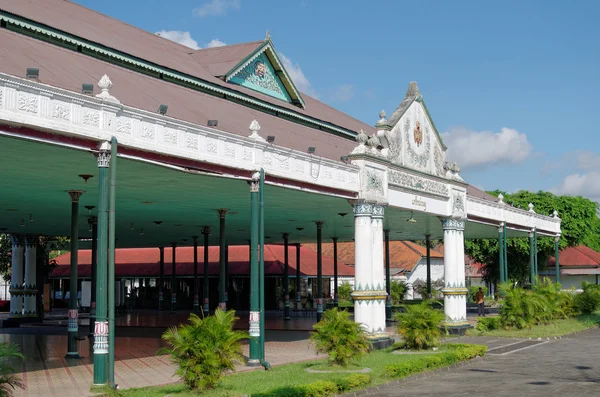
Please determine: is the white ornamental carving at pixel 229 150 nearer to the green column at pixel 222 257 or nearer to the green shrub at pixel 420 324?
the green shrub at pixel 420 324

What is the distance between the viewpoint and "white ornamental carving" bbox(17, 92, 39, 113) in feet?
40.9

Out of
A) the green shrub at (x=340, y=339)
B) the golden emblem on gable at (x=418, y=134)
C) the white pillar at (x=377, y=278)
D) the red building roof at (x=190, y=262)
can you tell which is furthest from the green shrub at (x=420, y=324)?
the red building roof at (x=190, y=262)

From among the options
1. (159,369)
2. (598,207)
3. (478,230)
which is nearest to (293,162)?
(159,369)

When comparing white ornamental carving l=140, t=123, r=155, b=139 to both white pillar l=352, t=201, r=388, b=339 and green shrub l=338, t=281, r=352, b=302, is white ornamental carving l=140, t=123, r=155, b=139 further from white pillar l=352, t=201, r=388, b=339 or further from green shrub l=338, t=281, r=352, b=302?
green shrub l=338, t=281, r=352, b=302

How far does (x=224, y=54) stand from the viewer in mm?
27609

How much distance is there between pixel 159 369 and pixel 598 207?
4849cm

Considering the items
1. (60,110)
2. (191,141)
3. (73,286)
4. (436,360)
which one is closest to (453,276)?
(436,360)

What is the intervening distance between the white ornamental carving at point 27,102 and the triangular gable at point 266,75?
13.1m

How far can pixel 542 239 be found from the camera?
176 ft

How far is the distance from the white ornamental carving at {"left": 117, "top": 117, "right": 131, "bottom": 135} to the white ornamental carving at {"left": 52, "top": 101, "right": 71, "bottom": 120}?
3.97ft

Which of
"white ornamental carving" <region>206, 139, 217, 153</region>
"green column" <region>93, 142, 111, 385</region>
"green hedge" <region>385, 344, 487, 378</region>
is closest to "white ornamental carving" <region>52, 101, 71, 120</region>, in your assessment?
"green column" <region>93, 142, 111, 385</region>

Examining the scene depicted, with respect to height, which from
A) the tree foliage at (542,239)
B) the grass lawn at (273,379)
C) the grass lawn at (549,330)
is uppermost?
the tree foliage at (542,239)

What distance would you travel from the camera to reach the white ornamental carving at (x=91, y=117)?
44.8 feet

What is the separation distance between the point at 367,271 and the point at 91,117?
11.1 metres
